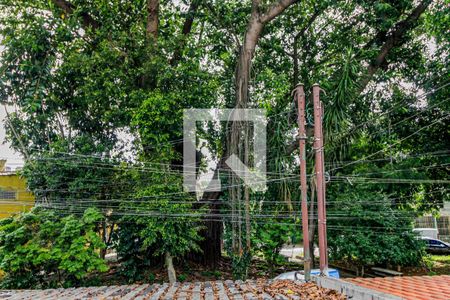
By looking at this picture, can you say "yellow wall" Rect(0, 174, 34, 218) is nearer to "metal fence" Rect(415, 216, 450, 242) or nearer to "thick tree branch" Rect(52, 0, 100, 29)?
"thick tree branch" Rect(52, 0, 100, 29)

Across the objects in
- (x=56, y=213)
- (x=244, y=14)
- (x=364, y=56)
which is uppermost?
(x=244, y=14)

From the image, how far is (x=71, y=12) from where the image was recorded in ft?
31.3

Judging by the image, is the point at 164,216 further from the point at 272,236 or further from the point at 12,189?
the point at 12,189

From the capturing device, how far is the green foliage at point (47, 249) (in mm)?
7812

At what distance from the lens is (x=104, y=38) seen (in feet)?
29.9

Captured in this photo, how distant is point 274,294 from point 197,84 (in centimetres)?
672

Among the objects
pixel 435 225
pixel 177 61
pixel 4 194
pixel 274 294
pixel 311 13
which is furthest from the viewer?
pixel 435 225

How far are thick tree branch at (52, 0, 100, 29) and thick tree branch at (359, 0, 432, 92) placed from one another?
7.71 m

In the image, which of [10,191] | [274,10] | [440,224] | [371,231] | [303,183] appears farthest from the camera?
[440,224]

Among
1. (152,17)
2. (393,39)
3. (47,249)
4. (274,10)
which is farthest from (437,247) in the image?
(47,249)

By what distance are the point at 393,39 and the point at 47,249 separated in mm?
10787

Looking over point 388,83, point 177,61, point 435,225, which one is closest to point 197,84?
point 177,61

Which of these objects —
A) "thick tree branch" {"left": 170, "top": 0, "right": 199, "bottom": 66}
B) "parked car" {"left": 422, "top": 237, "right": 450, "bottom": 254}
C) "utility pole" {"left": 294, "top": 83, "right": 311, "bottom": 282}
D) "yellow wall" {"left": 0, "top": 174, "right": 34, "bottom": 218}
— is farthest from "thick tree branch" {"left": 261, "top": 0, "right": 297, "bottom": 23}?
"parked car" {"left": 422, "top": 237, "right": 450, "bottom": 254}

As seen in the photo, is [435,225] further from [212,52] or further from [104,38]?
[104,38]
